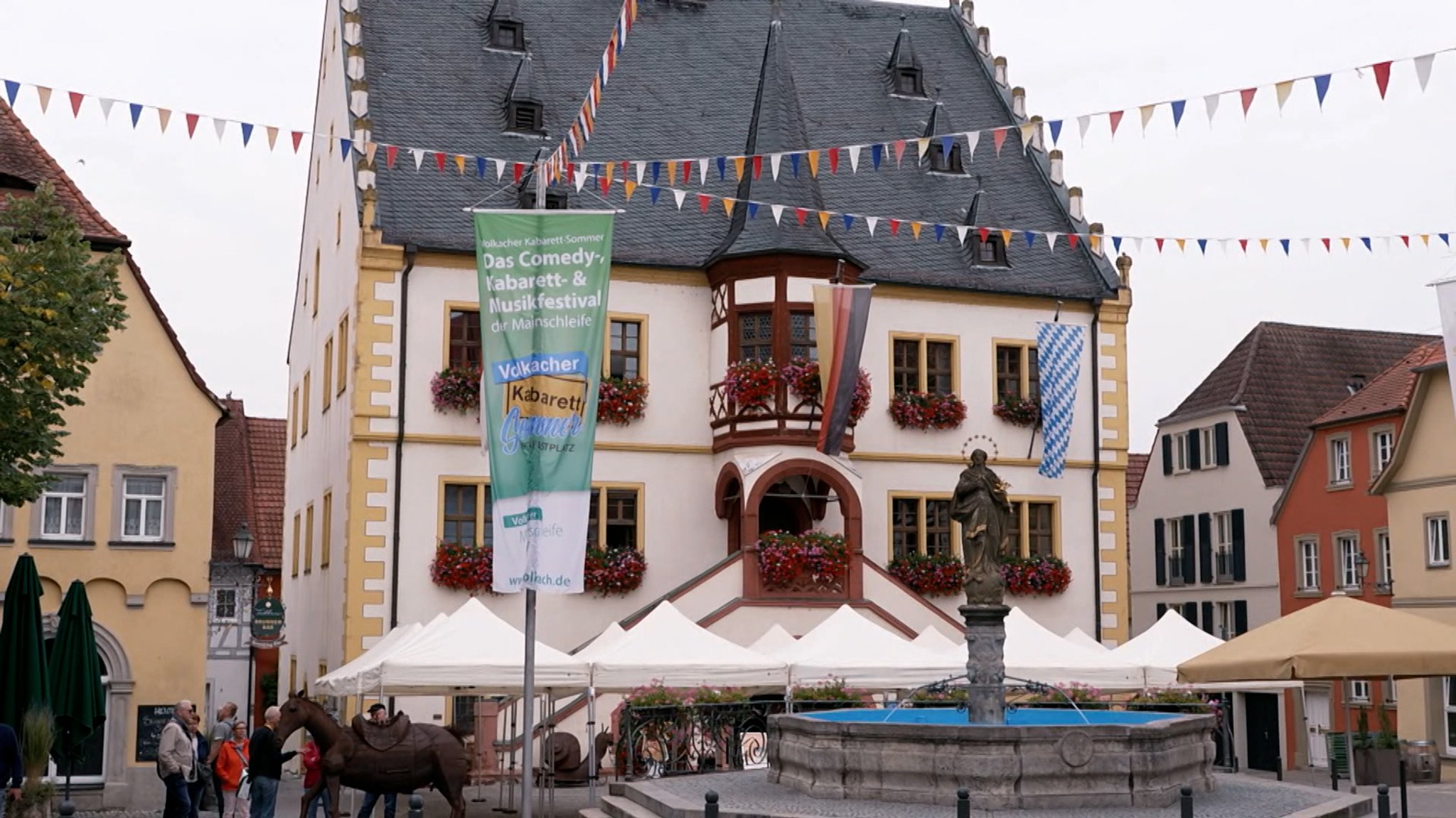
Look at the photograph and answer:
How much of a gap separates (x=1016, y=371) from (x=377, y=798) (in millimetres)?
17740

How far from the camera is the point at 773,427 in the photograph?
1193 inches

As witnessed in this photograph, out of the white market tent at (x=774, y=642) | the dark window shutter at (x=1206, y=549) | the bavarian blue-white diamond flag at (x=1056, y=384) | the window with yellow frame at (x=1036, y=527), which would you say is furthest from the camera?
the dark window shutter at (x=1206, y=549)

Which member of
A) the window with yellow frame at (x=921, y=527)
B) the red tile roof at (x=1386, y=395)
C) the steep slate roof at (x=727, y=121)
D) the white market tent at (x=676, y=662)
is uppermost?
the steep slate roof at (x=727, y=121)

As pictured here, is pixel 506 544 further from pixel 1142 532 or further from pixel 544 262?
pixel 1142 532

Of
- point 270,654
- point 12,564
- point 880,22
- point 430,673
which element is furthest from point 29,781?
point 270,654

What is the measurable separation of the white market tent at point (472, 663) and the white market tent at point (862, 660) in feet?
10.3

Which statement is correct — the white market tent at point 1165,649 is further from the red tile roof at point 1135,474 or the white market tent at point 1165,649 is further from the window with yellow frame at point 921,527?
the red tile roof at point 1135,474

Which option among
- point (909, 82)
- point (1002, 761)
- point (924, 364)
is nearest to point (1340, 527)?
point (909, 82)

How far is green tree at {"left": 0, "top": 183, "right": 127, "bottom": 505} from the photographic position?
62.0 feet

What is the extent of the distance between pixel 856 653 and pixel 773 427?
6.97 meters

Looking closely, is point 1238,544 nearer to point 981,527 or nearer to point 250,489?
point 250,489

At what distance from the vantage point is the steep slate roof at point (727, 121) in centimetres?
3162

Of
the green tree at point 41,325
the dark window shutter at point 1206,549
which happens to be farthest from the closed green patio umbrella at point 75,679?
the dark window shutter at point 1206,549

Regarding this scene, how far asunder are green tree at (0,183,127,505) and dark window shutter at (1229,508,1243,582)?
35.7 meters
